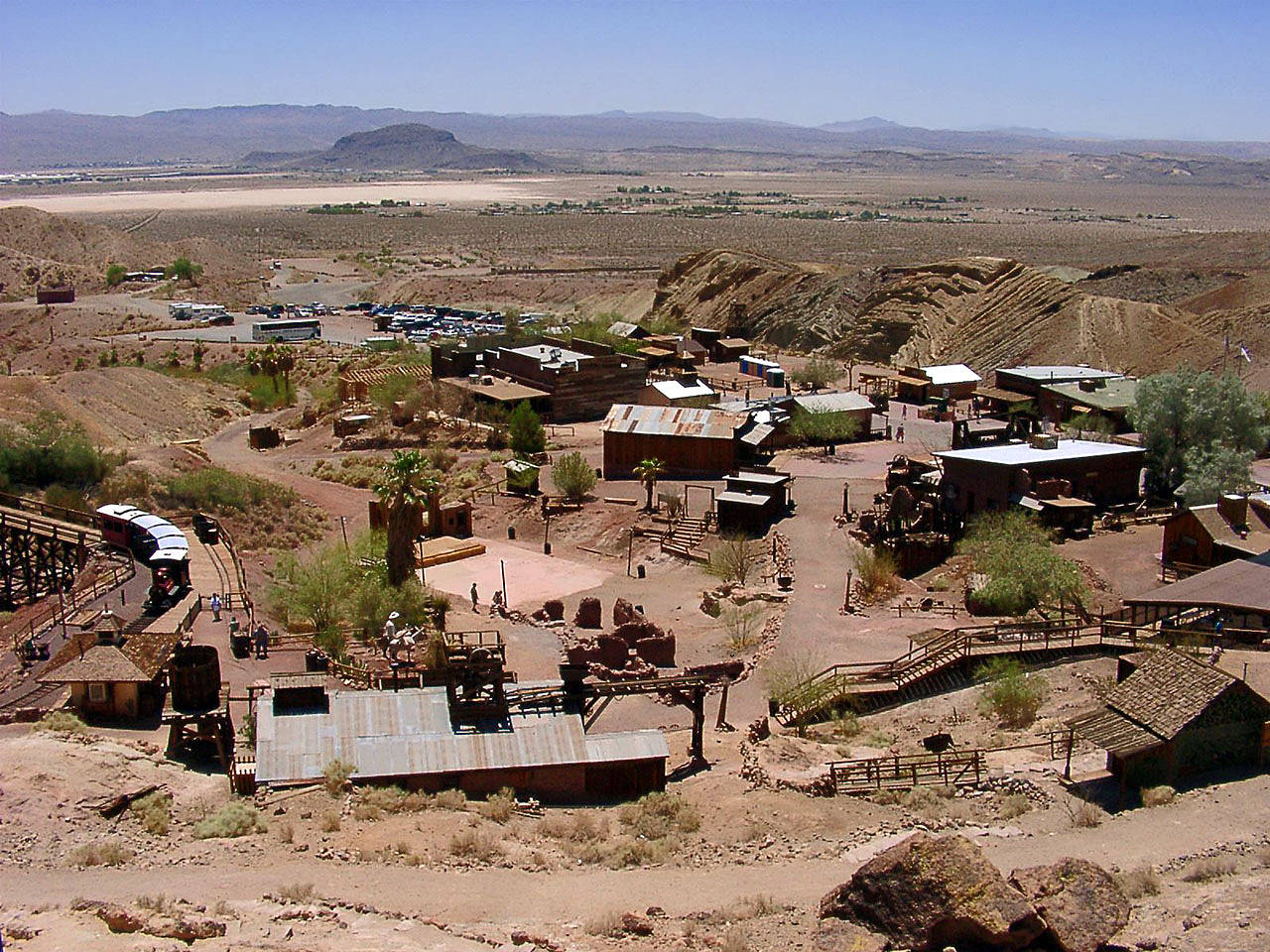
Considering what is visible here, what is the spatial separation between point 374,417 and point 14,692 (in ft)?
123

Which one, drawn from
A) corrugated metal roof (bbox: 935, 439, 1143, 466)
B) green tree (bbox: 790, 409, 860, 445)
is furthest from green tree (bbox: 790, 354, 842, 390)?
corrugated metal roof (bbox: 935, 439, 1143, 466)

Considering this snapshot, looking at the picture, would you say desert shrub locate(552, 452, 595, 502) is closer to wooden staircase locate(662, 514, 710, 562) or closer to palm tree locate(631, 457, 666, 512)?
palm tree locate(631, 457, 666, 512)

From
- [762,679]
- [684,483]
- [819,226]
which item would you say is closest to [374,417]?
[684,483]

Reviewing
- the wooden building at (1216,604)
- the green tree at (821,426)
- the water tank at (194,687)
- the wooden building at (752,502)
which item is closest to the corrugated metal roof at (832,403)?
the green tree at (821,426)

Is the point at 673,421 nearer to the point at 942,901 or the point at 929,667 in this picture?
the point at 929,667

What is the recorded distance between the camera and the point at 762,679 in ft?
102

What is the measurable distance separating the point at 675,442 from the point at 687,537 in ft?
29.4

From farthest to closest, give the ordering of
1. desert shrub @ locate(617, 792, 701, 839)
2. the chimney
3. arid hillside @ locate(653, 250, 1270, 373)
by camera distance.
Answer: arid hillside @ locate(653, 250, 1270, 373)
the chimney
desert shrub @ locate(617, 792, 701, 839)

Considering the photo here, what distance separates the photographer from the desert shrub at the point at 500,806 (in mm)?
21984

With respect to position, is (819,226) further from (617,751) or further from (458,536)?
(617,751)

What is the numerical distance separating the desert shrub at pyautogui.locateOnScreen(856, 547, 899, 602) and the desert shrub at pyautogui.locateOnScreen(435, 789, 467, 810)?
1696 centimetres

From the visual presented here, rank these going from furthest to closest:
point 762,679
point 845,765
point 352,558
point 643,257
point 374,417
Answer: point 643,257
point 374,417
point 352,558
point 762,679
point 845,765

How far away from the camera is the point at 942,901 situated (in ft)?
51.0

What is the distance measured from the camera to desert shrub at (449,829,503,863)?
1973 centimetres
